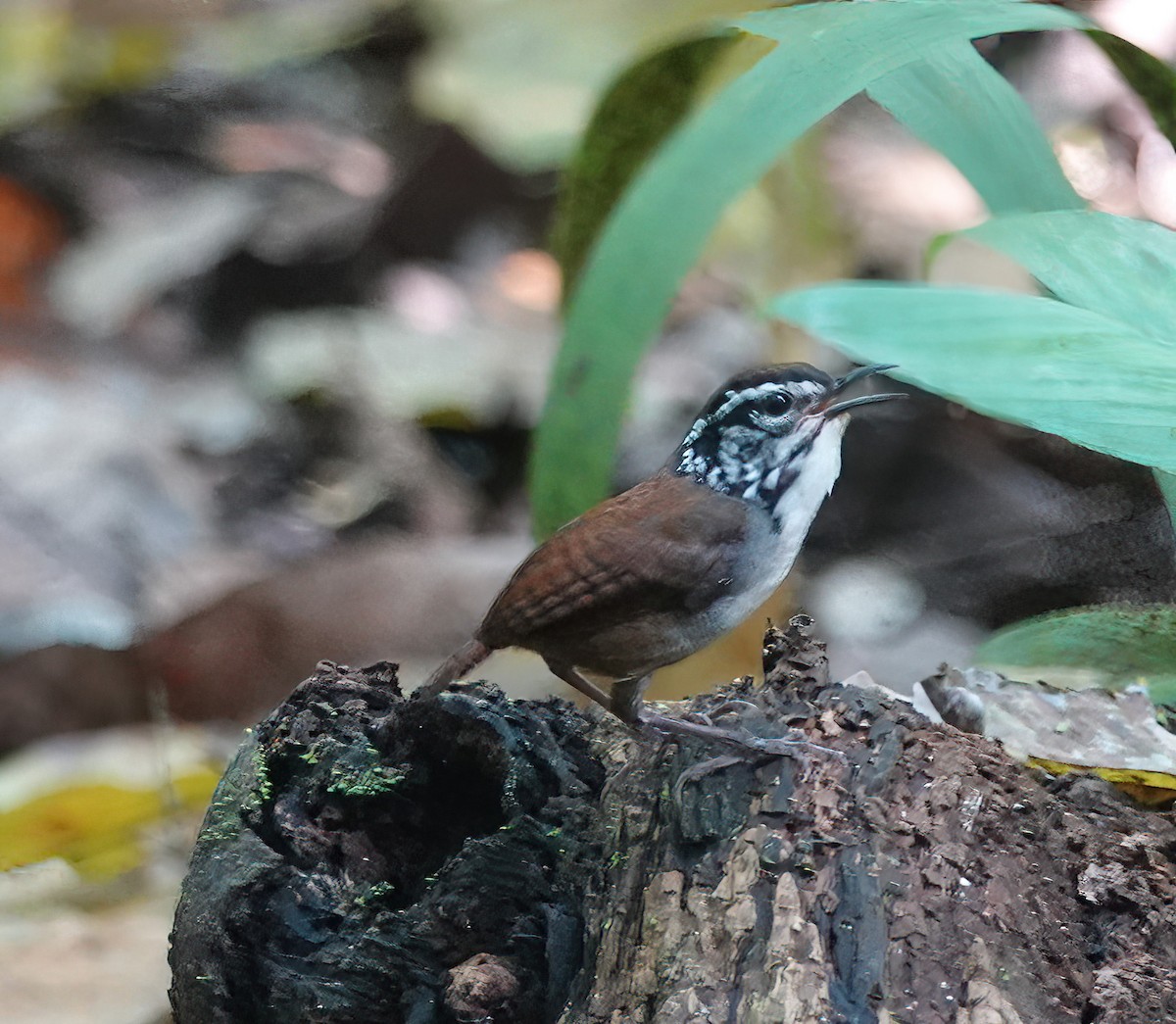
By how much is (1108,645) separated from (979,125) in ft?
3.12

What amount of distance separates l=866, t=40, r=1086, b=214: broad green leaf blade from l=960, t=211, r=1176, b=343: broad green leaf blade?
423mm

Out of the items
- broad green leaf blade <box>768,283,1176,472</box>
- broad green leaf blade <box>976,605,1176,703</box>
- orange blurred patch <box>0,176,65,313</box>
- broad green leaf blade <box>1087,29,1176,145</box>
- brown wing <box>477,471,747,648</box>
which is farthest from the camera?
orange blurred patch <box>0,176,65,313</box>

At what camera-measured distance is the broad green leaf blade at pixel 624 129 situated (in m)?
2.54

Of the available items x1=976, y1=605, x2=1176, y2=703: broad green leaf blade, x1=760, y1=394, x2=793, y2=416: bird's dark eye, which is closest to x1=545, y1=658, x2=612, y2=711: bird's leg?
x1=760, y1=394, x2=793, y2=416: bird's dark eye

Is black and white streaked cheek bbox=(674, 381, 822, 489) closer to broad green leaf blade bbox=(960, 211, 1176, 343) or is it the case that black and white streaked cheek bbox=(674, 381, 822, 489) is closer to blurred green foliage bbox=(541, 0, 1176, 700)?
blurred green foliage bbox=(541, 0, 1176, 700)

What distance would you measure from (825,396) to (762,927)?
855 millimetres

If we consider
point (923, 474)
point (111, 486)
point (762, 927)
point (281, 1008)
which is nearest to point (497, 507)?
point (111, 486)

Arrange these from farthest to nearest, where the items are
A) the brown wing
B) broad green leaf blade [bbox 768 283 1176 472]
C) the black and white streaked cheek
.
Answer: the black and white streaked cheek, the brown wing, broad green leaf blade [bbox 768 283 1176 472]

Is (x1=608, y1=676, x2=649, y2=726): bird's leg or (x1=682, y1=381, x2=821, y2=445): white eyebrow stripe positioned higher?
(x1=682, y1=381, x2=821, y2=445): white eyebrow stripe

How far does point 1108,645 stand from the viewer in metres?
2.15

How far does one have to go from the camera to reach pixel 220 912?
1.80m

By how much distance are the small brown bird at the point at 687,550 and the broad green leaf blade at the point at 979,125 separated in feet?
1.77

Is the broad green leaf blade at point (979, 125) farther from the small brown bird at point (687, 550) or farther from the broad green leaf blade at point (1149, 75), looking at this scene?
the small brown bird at point (687, 550)

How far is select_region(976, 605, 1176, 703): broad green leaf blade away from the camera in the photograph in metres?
2.12
